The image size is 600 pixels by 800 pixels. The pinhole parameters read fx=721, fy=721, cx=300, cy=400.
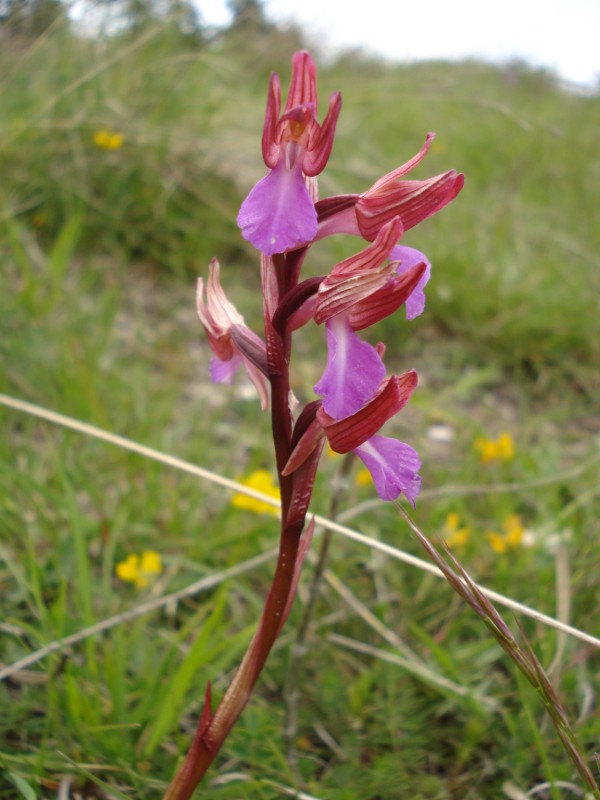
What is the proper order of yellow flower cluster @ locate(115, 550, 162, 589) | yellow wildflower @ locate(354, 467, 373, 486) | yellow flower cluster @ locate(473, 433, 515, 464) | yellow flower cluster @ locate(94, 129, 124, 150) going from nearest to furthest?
yellow flower cluster @ locate(115, 550, 162, 589) → yellow wildflower @ locate(354, 467, 373, 486) → yellow flower cluster @ locate(473, 433, 515, 464) → yellow flower cluster @ locate(94, 129, 124, 150)

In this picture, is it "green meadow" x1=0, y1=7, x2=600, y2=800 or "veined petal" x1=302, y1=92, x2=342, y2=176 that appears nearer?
"veined petal" x1=302, y1=92, x2=342, y2=176

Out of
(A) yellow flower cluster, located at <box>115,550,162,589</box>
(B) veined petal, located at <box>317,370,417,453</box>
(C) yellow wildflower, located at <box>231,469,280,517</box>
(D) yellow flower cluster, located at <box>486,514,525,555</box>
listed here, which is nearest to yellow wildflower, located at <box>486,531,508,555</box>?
(D) yellow flower cluster, located at <box>486,514,525,555</box>

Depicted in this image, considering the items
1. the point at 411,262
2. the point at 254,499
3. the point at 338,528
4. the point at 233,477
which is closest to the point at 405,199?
the point at 411,262

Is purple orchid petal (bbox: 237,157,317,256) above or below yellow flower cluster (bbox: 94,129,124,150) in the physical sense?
above

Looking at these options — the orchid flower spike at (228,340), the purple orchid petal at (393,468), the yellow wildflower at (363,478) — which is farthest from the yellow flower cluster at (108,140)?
the purple orchid petal at (393,468)

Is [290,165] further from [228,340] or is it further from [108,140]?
[108,140]

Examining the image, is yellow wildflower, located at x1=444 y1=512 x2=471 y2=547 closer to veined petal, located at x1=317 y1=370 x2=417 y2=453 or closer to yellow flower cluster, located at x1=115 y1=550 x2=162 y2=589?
yellow flower cluster, located at x1=115 y1=550 x2=162 y2=589

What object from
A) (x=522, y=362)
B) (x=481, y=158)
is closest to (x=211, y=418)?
(x=522, y=362)
